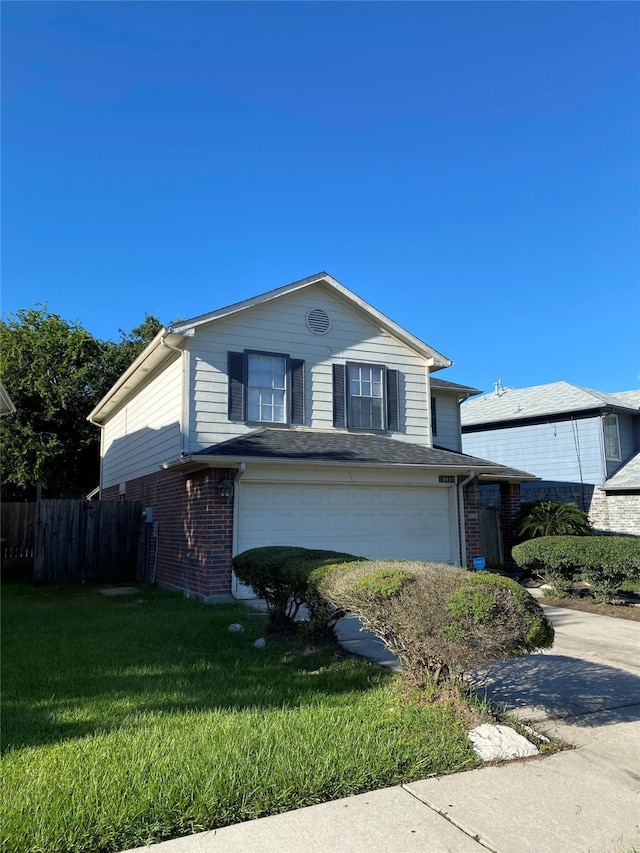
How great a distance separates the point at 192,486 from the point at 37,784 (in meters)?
8.35

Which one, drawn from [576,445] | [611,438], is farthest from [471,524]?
[611,438]

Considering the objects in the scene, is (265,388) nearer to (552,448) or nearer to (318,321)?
(318,321)

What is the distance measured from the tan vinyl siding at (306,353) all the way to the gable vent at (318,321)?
98 mm

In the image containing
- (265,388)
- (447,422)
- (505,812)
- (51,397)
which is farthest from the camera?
(51,397)

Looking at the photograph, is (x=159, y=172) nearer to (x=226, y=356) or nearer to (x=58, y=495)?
(x=226, y=356)

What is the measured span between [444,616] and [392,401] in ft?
32.2

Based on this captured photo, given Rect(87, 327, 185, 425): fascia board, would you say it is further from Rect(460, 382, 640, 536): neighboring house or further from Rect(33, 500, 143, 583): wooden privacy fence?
Rect(460, 382, 640, 536): neighboring house

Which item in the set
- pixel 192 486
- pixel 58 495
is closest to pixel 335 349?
pixel 192 486

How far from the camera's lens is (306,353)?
42.5ft

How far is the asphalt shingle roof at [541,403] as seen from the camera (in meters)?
19.5

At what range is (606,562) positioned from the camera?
1023cm

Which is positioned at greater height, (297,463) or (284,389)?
(284,389)

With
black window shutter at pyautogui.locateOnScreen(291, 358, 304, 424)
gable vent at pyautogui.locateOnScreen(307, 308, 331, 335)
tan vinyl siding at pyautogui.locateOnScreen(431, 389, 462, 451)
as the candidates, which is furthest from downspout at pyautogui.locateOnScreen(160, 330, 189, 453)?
tan vinyl siding at pyautogui.locateOnScreen(431, 389, 462, 451)

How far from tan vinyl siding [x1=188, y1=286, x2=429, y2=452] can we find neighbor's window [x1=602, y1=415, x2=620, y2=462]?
8343 millimetres
